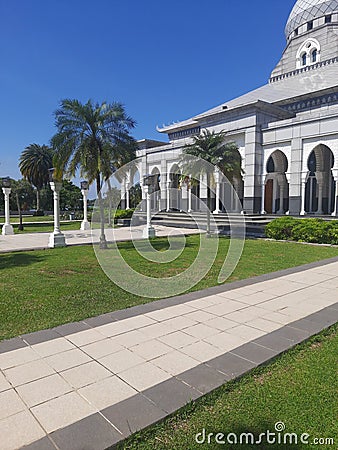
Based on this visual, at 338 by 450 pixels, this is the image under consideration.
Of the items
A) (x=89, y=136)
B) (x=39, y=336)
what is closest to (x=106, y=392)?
(x=39, y=336)

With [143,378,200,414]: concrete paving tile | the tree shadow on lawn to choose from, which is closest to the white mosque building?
the tree shadow on lawn

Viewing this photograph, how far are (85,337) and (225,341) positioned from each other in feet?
6.62

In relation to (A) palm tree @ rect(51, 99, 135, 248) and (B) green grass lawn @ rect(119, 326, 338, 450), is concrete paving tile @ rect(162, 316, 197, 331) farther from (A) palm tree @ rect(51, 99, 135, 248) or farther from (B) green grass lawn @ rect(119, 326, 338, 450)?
(A) palm tree @ rect(51, 99, 135, 248)

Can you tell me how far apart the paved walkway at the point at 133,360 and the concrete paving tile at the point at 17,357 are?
0.01 metres

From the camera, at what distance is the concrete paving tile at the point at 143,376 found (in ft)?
11.5

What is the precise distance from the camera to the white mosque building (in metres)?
24.6

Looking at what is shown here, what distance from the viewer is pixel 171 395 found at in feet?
10.8

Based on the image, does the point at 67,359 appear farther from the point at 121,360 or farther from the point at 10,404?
the point at 10,404

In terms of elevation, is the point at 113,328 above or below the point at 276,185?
below

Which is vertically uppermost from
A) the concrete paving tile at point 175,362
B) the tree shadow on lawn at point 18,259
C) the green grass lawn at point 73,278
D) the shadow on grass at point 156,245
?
the shadow on grass at point 156,245

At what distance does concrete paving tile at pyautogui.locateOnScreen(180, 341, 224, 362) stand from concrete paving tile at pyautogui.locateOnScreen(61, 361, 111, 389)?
110 cm

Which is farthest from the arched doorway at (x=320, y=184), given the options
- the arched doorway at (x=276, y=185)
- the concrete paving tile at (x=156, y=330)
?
the concrete paving tile at (x=156, y=330)

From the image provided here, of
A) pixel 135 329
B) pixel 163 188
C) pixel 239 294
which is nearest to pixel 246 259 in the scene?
pixel 239 294

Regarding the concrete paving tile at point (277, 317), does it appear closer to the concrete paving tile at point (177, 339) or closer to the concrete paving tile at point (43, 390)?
the concrete paving tile at point (177, 339)
